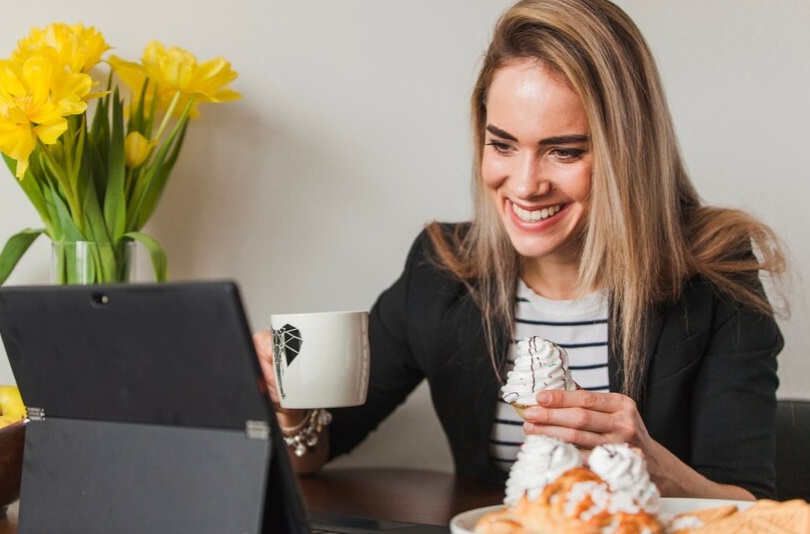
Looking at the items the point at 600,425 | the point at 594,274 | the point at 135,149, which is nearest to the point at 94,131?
the point at 135,149

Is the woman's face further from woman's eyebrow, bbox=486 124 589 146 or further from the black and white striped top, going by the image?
the black and white striped top

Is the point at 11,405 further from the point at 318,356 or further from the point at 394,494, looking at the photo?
the point at 394,494

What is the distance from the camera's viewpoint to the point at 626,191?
1.39m

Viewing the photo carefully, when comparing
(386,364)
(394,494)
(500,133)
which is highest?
(500,133)

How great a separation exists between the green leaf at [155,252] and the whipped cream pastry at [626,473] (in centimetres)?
91

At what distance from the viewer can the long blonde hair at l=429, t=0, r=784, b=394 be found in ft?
4.49

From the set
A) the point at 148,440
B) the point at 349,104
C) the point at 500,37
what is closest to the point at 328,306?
the point at 349,104

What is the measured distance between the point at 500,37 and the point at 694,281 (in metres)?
0.46

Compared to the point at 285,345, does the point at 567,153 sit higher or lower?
higher

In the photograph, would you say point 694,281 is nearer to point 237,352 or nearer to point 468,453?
point 468,453

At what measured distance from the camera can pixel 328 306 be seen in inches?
68.9

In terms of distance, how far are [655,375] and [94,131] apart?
0.89 m

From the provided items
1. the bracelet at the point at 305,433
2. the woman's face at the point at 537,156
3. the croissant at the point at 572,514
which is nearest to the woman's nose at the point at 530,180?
the woman's face at the point at 537,156

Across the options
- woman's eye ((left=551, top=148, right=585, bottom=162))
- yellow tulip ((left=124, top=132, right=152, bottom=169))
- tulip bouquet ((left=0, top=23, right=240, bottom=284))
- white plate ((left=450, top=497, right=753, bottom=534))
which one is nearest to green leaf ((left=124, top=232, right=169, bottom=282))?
tulip bouquet ((left=0, top=23, right=240, bottom=284))
